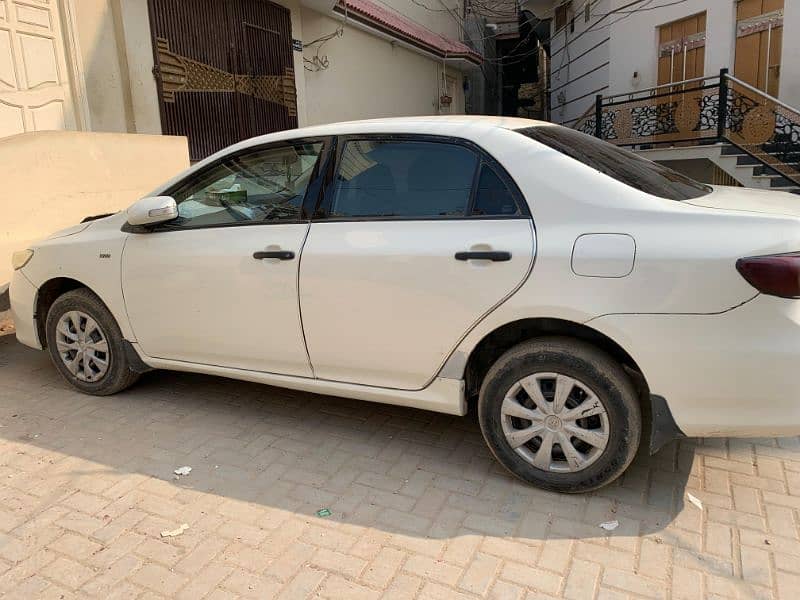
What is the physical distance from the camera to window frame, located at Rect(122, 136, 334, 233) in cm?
332

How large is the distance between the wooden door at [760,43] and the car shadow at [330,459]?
10.6 meters

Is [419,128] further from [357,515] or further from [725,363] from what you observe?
[357,515]

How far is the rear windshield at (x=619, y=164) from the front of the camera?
2.86 meters

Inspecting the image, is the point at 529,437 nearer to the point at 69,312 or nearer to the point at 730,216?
the point at 730,216

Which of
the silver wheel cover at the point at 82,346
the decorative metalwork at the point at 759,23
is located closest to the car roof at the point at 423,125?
the silver wheel cover at the point at 82,346

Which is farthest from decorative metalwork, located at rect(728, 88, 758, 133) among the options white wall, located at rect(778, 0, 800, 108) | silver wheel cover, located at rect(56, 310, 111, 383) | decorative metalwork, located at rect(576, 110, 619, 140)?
silver wheel cover, located at rect(56, 310, 111, 383)

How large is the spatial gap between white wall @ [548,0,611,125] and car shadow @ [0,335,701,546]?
13870mm

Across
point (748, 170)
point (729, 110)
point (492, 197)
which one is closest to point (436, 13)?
point (729, 110)

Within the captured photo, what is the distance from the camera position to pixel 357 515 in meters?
2.81

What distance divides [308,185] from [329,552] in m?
1.81

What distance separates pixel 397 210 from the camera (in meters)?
3.11

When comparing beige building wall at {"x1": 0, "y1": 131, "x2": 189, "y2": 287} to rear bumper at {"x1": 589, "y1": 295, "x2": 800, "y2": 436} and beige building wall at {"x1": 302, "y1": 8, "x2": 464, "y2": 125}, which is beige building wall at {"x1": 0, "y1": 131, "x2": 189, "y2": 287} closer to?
rear bumper at {"x1": 589, "y1": 295, "x2": 800, "y2": 436}

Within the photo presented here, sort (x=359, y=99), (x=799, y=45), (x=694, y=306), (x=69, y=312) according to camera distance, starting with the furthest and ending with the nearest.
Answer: (x=359, y=99) < (x=799, y=45) < (x=69, y=312) < (x=694, y=306)

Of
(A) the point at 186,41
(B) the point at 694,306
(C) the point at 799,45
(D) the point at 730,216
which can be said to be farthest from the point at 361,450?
(C) the point at 799,45
